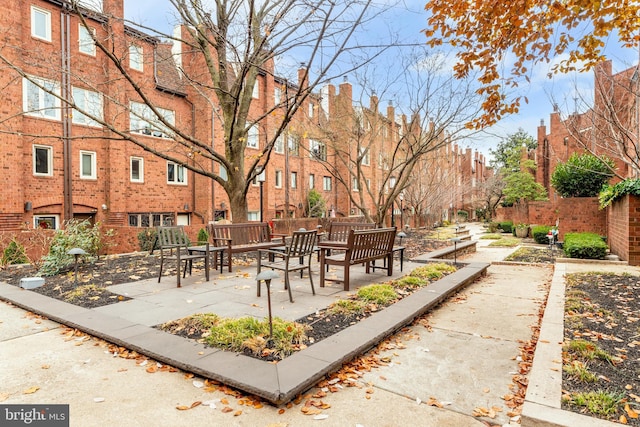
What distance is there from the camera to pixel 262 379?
3045 mm

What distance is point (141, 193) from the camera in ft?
57.0

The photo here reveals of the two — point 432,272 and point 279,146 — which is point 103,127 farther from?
point 432,272

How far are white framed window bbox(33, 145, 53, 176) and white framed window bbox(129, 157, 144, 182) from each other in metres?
3.27

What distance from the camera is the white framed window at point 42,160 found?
46.2 ft

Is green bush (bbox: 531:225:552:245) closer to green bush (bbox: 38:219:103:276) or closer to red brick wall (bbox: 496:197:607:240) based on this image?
red brick wall (bbox: 496:197:607:240)

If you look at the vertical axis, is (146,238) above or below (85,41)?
below

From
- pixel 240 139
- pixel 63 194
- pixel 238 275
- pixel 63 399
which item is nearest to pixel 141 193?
pixel 63 194

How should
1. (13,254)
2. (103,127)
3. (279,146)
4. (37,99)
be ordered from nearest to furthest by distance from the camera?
1. (13,254)
2. (37,99)
3. (103,127)
4. (279,146)

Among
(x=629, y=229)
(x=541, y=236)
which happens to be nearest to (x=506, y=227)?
(x=541, y=236)

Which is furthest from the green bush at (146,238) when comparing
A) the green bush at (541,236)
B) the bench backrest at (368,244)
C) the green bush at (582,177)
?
the green bush at (541,236)

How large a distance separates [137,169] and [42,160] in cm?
385

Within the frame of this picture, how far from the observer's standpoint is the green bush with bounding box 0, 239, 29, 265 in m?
9.07

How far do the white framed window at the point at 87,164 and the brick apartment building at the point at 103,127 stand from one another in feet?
0.14

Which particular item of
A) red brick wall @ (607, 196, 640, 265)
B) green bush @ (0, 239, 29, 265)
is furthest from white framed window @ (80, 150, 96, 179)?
red brick wall @ (607, 196, 640, 265)
